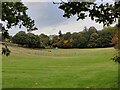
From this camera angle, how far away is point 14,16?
8.86m

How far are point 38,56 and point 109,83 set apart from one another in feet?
119

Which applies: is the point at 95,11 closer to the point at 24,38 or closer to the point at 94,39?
the point at 24,38

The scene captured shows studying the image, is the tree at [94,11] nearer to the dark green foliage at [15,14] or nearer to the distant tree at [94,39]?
the dark green foliage at [15,14]

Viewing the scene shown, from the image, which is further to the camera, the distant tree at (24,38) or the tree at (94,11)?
the distant tree at (24,38)

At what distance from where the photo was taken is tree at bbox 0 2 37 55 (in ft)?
27.7

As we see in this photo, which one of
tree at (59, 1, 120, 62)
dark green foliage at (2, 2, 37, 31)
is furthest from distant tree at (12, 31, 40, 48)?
tree at (59, 1, 120, 62)

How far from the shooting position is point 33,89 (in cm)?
2303

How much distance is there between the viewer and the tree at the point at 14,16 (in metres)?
8.45

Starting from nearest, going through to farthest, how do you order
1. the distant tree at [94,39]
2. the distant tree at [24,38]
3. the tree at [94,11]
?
the tree at [94,11] < the distant tree at [24,38] < the distant tree at [94,39]

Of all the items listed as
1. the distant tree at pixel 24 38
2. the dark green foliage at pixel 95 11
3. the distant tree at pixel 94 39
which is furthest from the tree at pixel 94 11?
the distant tree at pixel 94 39

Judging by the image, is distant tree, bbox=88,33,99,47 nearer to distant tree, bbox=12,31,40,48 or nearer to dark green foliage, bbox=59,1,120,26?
distant tree, bbox=12,31,40,48

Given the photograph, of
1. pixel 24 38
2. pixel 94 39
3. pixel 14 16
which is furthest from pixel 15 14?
pixel 94 39

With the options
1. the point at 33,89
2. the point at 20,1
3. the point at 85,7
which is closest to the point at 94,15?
the point at 85,7

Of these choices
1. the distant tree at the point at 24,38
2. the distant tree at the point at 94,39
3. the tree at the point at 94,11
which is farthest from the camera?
the distant tree at the point at 94,39
